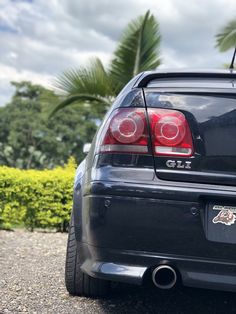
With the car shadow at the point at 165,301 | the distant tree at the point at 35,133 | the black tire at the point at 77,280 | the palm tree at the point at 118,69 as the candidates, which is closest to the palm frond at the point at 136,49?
the palm tree at the point at 118,69

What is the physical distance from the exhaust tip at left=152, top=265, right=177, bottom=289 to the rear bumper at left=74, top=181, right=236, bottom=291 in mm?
29

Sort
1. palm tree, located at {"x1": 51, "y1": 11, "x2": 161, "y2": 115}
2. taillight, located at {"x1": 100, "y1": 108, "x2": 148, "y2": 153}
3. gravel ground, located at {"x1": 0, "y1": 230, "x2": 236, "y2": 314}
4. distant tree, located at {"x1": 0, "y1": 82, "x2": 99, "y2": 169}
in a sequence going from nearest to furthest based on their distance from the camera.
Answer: taillight, located at {"x1": 100, "y1": 108, "x2": 148, "y2": 153}, gravel ground, located at {"x1": 0, "y1": 230, "x2": 236, "y2": 314}, palm tree, located at {"x1": 51, "y1": 11, "x2": 161, "y2": 115}, distant tree, located at {"x1": 0, "y1": 82, "x2": 99, "y2": 169}

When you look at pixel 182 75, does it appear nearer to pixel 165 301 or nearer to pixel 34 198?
pixel 165 301

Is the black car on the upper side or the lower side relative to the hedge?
upper

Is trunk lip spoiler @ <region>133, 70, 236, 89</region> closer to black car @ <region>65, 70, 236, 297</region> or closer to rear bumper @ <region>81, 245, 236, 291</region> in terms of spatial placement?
black car @ <region>65, 70, 236, 297</region>

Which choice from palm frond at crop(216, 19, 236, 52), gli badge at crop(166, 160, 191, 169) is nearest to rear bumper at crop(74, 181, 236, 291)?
gli badge at crop(166, 160, 191, 169)

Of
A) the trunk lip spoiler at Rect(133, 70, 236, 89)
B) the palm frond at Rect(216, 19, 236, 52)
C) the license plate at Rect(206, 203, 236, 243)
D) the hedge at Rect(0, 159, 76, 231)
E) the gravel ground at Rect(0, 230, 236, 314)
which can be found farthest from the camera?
the palm frond at Rect(216, 19, 236, 52)

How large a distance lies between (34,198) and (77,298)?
396 cm

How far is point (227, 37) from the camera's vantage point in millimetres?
11711

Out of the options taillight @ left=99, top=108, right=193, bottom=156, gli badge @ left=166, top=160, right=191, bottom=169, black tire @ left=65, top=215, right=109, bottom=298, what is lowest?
black tire @ left=65, top=215, right=109, bottom=298

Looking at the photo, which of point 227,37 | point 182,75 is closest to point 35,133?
point 227,37

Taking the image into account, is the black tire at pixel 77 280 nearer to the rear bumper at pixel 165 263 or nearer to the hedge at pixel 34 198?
the rear bumper at pixel 165 263

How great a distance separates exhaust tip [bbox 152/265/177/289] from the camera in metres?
2.46

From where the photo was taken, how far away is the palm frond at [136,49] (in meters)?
10.5
